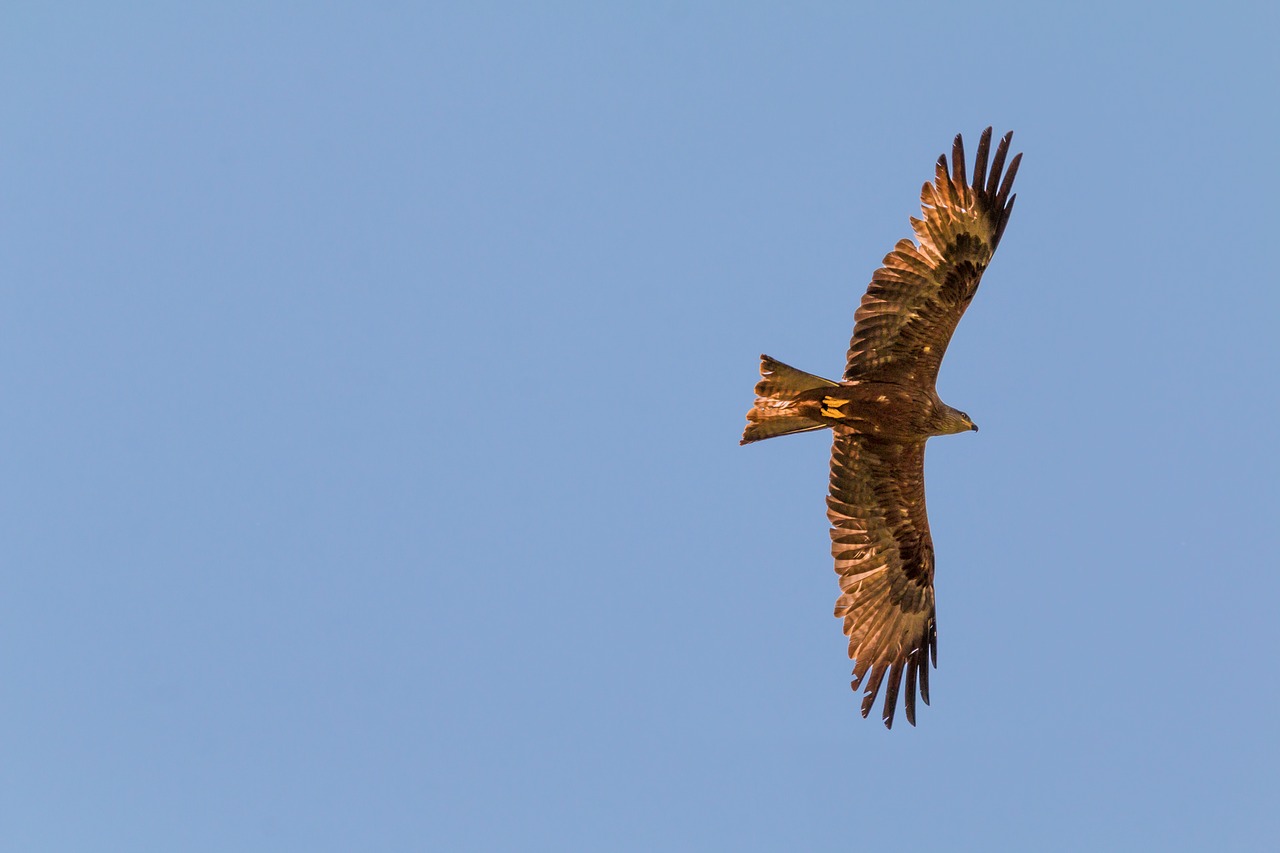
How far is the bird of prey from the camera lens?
39.5 feet

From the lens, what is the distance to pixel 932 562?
13461mm

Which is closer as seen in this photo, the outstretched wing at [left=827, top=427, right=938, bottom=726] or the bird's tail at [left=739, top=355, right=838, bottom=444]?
the bird's tail at [left=739, top=355, right=838, bottom=444]

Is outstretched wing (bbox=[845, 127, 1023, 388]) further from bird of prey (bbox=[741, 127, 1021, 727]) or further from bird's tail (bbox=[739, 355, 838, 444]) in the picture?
bird's tail (bbox=[739, 355, 838, 444])

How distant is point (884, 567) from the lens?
1335 cm

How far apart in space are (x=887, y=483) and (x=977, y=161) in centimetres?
303

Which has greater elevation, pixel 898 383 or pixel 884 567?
pixel 898 383

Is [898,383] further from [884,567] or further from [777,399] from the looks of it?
[884,567]

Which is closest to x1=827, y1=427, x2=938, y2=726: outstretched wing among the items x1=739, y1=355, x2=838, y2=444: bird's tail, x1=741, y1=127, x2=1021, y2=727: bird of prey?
x1=741, y1=127, x2=1021, y2=727: bird of prey

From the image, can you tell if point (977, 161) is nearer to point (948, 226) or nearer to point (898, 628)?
point (948, 226)

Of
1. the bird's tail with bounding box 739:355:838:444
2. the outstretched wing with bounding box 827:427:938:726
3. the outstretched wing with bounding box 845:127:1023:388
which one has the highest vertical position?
the outstretched wing with bounding box 845:127:1023:388

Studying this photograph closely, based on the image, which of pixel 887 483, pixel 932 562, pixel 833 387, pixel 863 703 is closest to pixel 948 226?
pixel 833 387

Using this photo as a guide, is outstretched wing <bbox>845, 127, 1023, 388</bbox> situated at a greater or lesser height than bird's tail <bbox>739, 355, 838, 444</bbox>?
greater

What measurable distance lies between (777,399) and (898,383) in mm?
1113

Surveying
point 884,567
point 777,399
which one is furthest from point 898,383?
point 884,567
